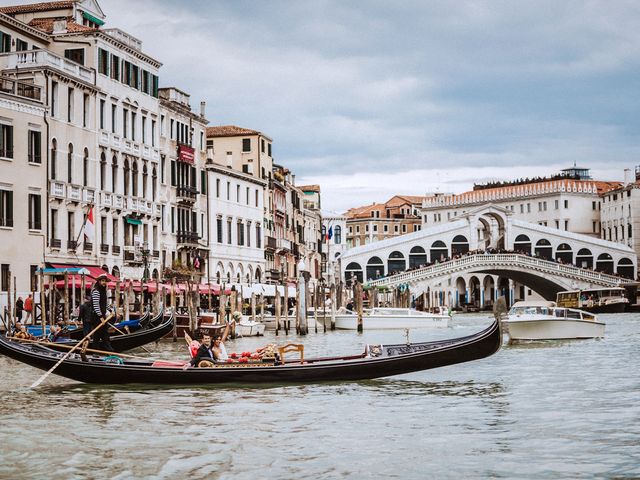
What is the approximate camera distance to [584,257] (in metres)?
61.4

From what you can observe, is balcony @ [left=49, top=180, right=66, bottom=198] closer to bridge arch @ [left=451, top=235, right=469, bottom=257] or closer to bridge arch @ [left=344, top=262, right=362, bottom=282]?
bridge arch @ [left=344, top=262, right=362, bottom=282]

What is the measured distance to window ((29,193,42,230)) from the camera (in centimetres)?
2483

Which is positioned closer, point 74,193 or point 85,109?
point 74,193

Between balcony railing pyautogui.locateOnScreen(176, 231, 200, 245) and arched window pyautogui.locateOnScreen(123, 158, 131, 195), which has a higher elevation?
arched window pyautogui.locateOnScreen(123, 158, 131, 195)

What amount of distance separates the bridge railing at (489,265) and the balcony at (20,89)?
28256 millimetres

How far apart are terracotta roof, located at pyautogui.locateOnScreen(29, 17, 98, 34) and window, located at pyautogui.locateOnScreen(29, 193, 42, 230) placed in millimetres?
5376

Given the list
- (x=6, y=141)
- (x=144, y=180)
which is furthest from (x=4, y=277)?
(x=144, y=180)

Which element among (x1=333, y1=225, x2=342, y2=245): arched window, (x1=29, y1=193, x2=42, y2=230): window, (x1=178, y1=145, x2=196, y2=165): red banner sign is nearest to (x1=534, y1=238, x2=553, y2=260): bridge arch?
(x1=333, y1=225, x2=342, y2=245): arched window

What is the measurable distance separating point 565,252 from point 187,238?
107 ft

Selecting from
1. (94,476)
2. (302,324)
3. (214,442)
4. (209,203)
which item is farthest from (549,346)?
(209,203)

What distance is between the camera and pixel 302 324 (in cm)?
2841

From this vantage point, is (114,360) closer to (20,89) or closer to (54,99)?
(20,89)

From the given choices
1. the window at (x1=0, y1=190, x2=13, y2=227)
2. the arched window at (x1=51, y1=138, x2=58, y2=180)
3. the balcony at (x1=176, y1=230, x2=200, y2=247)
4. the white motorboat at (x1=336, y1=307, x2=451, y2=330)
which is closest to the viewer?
the window at (x1=0, y1=190, x2=13, y2=227)

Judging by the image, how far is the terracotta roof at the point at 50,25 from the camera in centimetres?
2844
